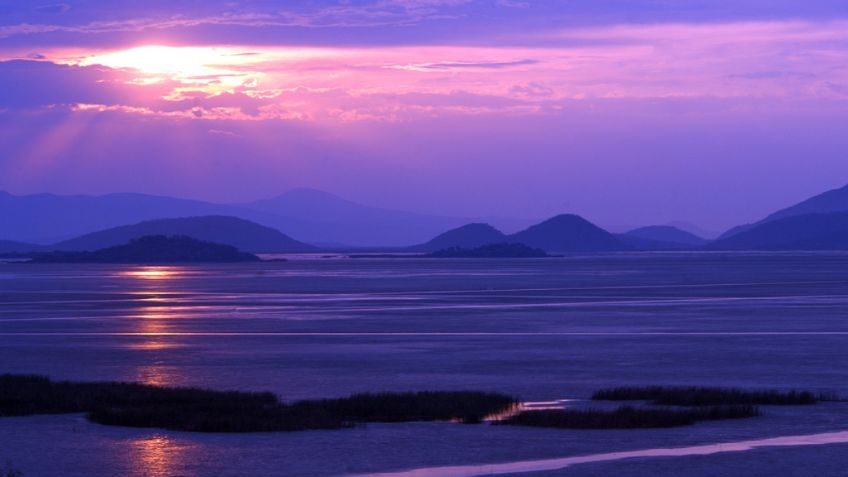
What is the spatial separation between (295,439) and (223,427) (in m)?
1.21

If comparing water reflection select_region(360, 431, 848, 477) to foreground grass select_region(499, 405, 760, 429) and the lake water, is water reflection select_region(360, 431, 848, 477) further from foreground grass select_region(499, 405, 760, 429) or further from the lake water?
foreground grass select_region(499, 405, 760, 429)

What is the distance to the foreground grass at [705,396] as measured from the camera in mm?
19953

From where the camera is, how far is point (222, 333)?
1416 inches

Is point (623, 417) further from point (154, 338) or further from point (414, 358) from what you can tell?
point (154, 338)

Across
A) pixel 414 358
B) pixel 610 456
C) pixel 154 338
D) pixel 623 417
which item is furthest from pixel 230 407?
pixel 154 338

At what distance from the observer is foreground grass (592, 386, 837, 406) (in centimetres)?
1995

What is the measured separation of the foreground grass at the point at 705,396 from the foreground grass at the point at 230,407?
71.2 inches

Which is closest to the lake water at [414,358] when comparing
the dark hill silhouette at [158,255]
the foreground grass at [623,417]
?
the foreground grass at [623,417]

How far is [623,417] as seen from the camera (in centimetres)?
1791

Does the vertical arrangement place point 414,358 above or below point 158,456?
above

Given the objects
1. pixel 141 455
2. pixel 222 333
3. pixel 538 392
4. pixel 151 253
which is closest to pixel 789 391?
pixel 538 392

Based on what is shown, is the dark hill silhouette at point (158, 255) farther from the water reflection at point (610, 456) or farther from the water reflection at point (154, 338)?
the water reflection at point (610, 456)

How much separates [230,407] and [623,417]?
5352mm

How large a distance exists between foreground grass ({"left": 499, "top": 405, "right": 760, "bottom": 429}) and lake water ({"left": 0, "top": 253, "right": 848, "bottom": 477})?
0.36 meters
